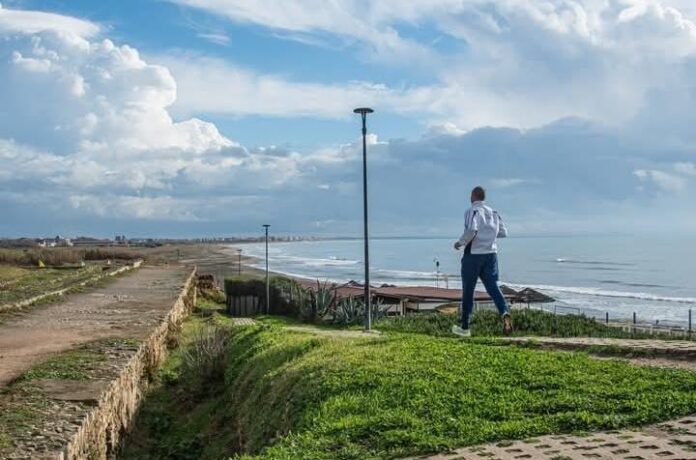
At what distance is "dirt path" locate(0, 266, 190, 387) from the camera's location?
9414 mm

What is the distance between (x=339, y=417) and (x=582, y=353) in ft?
10.4

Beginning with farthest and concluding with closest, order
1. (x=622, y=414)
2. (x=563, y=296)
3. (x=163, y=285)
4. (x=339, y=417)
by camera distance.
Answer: (x=563, y=296) < (x=163, y=285) < (x=339, y=417) < (x=622, y=414)

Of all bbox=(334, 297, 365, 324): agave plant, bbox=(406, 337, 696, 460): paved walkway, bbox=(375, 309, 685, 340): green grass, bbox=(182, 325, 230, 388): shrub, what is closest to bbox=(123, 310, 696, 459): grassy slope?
bbox=(406, 337, 696, 460): paved walkway

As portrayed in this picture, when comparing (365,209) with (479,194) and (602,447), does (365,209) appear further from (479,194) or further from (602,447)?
(602,447)

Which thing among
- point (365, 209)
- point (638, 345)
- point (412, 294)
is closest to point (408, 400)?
point (638, 345)

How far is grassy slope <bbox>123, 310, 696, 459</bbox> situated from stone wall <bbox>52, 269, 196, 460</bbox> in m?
0.46

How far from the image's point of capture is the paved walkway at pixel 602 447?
161 inches

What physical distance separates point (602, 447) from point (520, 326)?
8047 mm

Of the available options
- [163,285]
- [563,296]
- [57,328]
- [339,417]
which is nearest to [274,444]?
[339,417]

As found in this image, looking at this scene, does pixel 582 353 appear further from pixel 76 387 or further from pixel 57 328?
pixel 57 328

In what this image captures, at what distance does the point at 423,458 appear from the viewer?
434cm

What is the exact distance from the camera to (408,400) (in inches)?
218

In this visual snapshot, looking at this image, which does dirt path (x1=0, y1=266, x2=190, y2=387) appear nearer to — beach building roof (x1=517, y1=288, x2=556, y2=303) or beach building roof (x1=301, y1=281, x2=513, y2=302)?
beach building roof (x1=301, y1=281, x2=513, y2=302)

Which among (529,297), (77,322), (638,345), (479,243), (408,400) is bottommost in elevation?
(529,297)
